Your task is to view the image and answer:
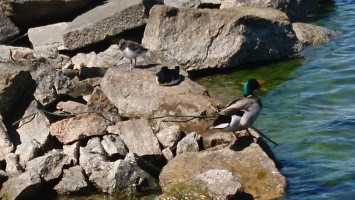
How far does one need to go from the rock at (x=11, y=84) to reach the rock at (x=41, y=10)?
3.66 m

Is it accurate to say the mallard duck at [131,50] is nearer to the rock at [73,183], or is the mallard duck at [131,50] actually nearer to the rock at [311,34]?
the rock at [73,183]

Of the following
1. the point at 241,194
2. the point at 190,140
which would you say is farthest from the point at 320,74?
the point at 241,194

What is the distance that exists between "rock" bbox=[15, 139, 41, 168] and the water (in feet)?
11.3

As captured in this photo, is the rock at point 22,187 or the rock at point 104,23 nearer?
the rock at point 22,187

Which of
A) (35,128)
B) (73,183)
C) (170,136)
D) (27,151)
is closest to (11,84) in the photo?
(35,128)

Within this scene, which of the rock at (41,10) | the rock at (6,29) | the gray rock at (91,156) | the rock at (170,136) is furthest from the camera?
the rock at (41,10)

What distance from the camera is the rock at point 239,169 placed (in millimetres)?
10359

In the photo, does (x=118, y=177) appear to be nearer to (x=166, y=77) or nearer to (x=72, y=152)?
(x=72, y=152)

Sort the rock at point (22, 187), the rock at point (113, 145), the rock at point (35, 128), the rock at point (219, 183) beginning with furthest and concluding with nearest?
the rock at point (35, 128) → the rock at point (113, 145) → the rock at point (22, 187) → the rock at point (219, 183)

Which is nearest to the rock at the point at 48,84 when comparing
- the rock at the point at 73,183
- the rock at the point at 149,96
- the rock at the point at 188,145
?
the rock at the point at 149,96

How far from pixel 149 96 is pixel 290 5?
7145 millimetres

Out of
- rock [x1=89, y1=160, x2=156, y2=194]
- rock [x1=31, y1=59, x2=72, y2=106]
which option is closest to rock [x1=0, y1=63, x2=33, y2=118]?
rock [x1=31, y1=59, x2=72, y2=106]

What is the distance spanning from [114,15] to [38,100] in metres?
3.58

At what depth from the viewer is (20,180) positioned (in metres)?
10.7
